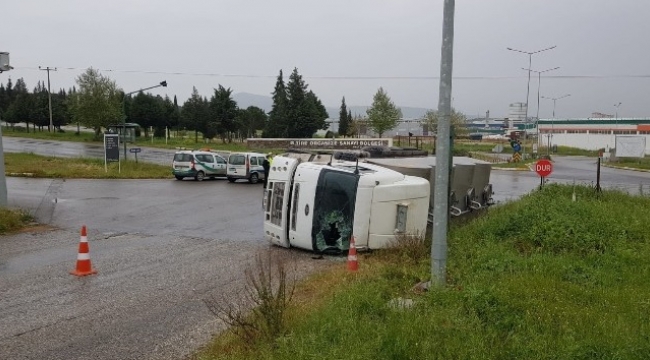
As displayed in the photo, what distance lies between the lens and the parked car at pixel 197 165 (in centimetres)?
2956

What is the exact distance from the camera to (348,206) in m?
10.9

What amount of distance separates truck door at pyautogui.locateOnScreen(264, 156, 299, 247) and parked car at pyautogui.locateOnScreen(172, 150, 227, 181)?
59.6 feet

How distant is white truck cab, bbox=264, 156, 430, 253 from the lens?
10.9 metres

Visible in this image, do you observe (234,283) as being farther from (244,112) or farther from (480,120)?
(480,120)

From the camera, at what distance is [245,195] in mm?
23281

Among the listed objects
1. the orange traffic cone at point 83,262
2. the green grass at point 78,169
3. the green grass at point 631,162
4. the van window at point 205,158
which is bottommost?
the green grass at point 631,162

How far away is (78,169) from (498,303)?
28947 millimetres

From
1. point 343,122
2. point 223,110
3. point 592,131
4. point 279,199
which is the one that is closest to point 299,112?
point 223,110

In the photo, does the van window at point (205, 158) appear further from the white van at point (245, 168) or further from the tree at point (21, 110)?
the tree at point (21, 110)

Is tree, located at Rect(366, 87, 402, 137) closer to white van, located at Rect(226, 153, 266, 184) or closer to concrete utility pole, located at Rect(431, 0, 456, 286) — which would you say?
white van, located at Rect(226, 153, 266, 184)

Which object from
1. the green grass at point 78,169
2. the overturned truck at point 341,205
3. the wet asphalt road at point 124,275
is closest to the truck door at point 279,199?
the overturned truck at point 341,205

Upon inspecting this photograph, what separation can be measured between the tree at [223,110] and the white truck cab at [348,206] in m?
63.8

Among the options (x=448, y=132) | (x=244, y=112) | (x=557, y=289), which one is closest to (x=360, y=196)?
(x=448, y=132)

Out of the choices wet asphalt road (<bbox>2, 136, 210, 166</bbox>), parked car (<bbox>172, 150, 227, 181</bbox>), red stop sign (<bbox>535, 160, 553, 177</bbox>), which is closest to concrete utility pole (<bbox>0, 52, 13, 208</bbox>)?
parked car (<bbox>172, 150, 227, 181</bbox>)
